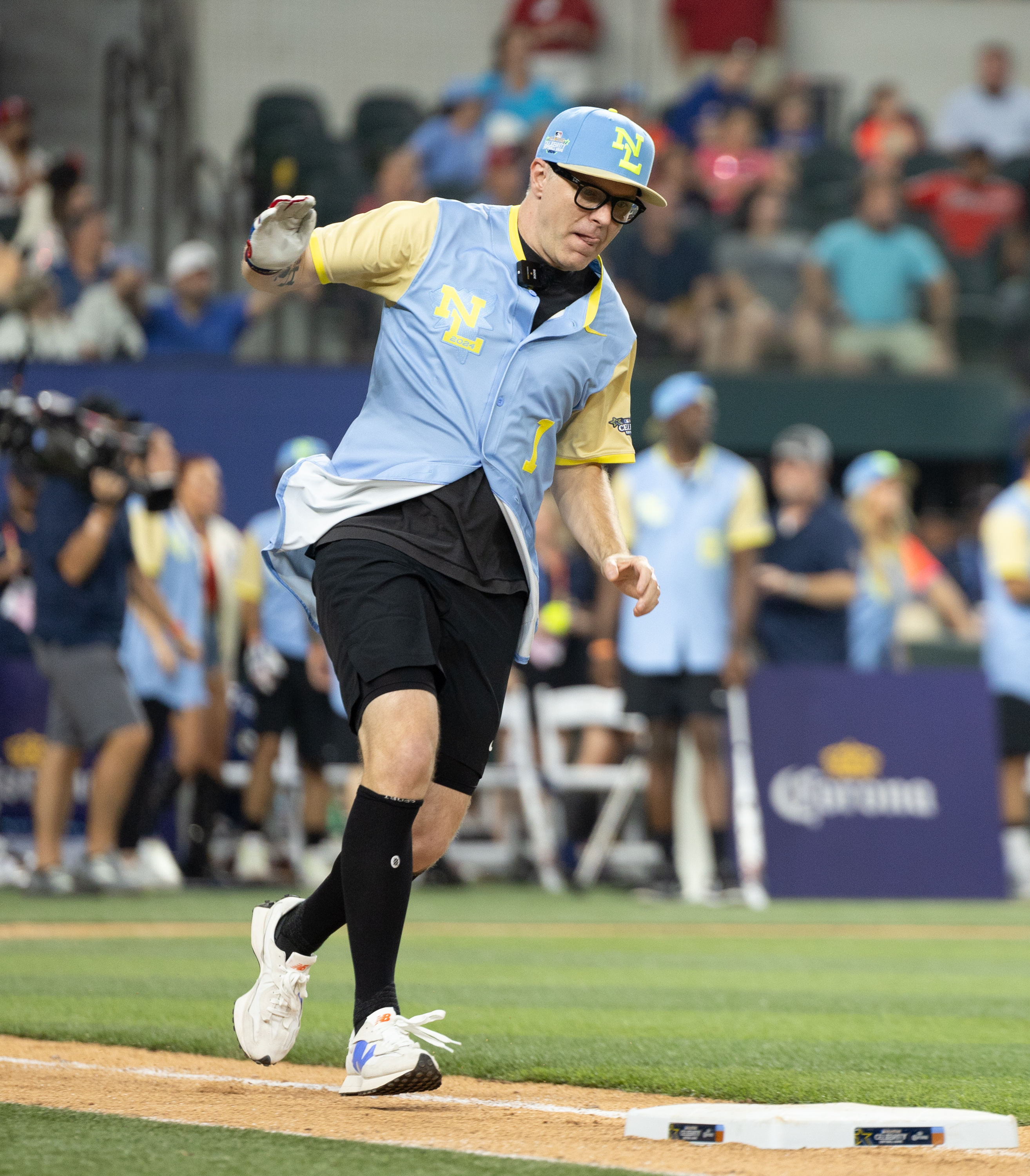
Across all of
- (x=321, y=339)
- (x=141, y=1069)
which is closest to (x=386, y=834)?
(x=141, y=1069)

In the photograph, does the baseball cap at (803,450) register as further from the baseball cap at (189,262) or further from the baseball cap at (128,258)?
the baseball cap at (128,258)

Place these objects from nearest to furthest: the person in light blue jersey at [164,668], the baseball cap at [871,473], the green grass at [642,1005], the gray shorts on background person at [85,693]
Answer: the green grass at [642,1005], the gray shorts on background person at [85,693], the person in light blue jersey at [164,668], the baseball cap at [871,473]

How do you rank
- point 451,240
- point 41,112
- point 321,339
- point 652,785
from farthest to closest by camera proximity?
1. point 41,112
2. point 321,339
3. point 652,785
4. point 451,240

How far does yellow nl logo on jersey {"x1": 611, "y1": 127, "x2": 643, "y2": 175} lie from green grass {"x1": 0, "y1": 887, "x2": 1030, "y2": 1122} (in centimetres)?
221

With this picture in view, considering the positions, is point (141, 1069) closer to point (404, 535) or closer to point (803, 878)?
point (404, 535)

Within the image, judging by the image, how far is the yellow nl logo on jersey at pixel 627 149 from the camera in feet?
14.9

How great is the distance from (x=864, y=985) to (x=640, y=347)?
337 inches

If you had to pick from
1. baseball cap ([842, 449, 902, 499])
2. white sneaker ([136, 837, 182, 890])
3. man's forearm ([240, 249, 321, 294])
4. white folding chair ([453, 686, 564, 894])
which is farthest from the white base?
baseball cap ([842, 449, 902, 499])

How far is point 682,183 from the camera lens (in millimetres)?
17062

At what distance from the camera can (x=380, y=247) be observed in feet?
15.2

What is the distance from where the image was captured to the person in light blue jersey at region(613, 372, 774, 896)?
1104 centimetres

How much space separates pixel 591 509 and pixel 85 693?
20.4ft

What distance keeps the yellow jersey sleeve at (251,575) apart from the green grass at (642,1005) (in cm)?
289

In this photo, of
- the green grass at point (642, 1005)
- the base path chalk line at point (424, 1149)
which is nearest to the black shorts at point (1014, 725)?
the green grass at point (642, 1005)
